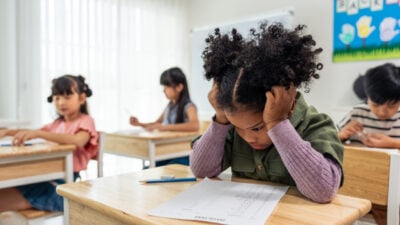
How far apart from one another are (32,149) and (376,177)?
4.65 ft

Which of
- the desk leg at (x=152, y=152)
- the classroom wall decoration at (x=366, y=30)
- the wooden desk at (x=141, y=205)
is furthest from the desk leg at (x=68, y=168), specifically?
the classroom wall decoration at (x=366, y=30)

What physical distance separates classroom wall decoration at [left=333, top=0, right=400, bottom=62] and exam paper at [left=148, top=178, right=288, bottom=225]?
7.51 ft

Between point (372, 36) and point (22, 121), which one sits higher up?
point (372, 36)

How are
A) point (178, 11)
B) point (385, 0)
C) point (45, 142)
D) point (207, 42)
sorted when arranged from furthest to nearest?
1. point (178, 11)
2. point (385, 0)
3. point (45, 142)
4. point (207, 42)

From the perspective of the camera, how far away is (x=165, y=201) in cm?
73

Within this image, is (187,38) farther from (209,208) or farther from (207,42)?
(209,208)

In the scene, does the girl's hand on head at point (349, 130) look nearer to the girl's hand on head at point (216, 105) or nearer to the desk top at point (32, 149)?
the girl's hand on head at point (216, 105)

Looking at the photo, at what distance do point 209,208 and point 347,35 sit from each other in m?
2.60

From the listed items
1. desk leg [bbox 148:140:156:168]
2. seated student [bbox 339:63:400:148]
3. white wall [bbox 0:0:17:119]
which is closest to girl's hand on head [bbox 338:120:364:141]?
seated student [bbox 339:63:400:148]

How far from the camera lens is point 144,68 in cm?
367

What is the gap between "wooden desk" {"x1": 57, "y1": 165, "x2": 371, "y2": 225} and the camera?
2.06 feet

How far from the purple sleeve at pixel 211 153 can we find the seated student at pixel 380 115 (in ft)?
3.44

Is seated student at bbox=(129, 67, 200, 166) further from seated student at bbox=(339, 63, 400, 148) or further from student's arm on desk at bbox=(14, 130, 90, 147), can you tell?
seated student at bbox=(339, 63, 400, 148)

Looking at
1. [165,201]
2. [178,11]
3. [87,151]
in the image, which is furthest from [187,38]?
[165,201]
